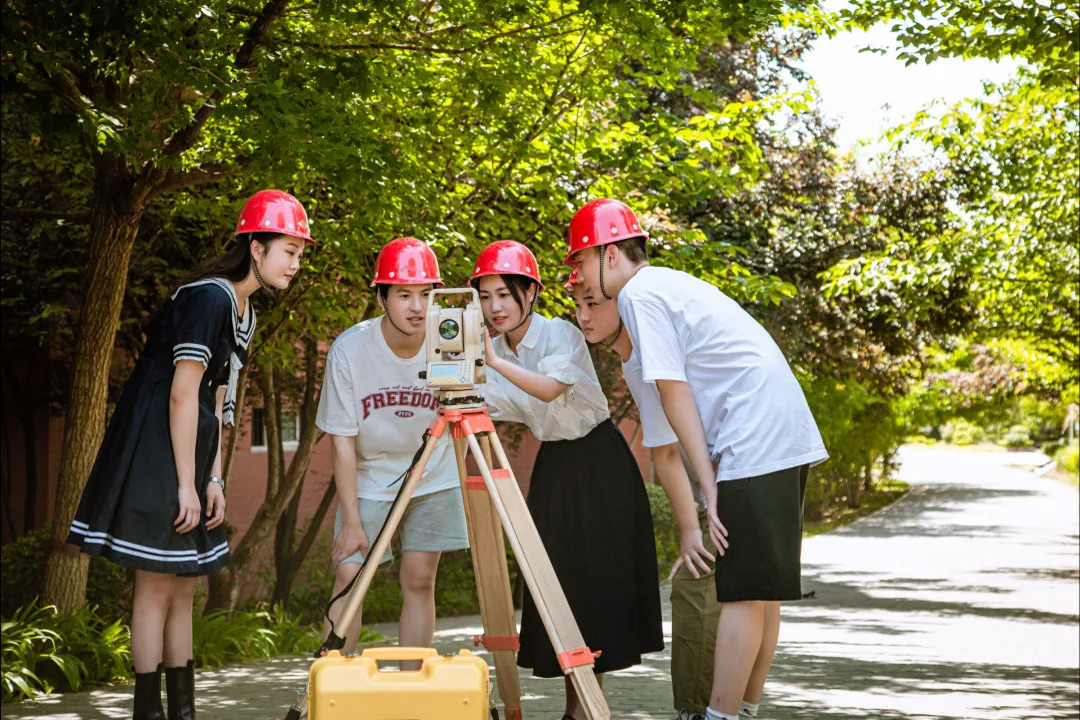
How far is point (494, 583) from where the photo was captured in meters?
4.87

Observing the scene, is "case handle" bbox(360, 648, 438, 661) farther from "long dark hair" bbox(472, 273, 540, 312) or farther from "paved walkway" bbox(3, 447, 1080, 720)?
"paved walkway" bbox(3, 447, 1080, 720)

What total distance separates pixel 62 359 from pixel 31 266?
64.5 inches

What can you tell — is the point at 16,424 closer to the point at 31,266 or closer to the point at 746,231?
the point at 31,266

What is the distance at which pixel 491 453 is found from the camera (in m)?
4.56

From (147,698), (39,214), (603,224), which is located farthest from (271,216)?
(39,214)

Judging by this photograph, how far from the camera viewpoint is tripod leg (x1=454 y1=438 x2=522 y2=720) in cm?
480

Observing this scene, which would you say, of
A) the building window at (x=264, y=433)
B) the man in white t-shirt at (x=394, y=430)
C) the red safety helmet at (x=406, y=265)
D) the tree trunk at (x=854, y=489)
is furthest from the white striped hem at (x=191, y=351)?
the tree trunk at (x=854, y=489)

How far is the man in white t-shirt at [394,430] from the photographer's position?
5188mm

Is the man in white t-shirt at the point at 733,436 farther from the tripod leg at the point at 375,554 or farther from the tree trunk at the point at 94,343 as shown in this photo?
the tree trunk at the point at 94,343

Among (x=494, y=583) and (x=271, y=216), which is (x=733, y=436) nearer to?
(x=494, y=583)

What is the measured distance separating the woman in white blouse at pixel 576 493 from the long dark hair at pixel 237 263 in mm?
856

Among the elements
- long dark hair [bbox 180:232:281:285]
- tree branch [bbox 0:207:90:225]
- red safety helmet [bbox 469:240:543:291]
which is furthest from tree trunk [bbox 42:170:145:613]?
red safety helmet [bbox 469:240:543:291]

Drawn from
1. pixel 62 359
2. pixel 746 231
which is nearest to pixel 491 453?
pixel 62 359

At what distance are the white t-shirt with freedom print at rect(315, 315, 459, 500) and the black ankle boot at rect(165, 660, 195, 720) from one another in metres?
0.99
